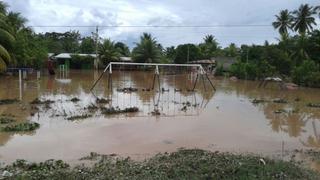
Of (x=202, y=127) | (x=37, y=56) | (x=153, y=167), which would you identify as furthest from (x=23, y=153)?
(x=37, y=56)

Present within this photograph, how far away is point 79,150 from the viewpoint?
1214cm

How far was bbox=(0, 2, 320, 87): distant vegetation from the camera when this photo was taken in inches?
1604

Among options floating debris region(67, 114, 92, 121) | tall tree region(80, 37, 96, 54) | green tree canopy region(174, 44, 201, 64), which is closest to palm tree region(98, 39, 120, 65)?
tall tree region(80, 37, 96, 54)

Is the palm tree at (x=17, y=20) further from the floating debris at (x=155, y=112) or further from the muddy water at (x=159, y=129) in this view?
the floating debris at (x=155, y=112)

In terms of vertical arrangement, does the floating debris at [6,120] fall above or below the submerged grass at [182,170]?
below

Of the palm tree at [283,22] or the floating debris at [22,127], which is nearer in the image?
the floating debris at [22,127]

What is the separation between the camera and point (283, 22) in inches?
2564

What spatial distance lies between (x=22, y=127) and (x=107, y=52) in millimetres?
50411

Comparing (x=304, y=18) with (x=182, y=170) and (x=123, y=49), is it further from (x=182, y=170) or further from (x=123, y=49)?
(x=182, y=170)

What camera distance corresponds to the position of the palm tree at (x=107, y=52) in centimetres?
6531

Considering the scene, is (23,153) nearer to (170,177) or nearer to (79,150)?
(79,150)

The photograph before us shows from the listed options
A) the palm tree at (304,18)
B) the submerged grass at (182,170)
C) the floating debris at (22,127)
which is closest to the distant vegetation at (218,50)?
the palm tree at (304,18)

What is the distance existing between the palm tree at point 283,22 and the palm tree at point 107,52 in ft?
78.4

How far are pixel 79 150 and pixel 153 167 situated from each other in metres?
4.02
